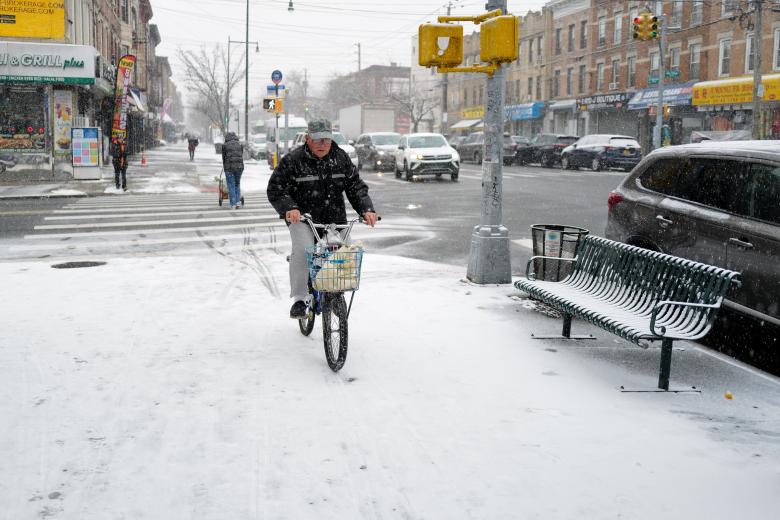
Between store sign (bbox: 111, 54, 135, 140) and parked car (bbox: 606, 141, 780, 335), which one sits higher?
store sign (bbox: 111, 54, 135, 140)

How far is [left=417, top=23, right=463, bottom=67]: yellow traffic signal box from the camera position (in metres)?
8.55

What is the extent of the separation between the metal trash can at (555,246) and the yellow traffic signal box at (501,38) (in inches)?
73.4

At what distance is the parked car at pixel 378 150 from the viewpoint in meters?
34.9

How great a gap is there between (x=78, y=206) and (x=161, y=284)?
34.5 ft

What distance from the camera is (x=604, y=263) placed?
6898 mm

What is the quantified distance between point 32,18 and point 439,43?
2160cm

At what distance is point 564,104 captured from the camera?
58.0 m

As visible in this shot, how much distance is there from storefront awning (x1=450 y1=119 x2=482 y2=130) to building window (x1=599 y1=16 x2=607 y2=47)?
19676 mm

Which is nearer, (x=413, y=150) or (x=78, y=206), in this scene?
(x=78, y=206)

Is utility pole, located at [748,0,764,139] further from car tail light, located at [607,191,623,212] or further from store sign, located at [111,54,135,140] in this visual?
car tail light, located at [607,191,623,212]

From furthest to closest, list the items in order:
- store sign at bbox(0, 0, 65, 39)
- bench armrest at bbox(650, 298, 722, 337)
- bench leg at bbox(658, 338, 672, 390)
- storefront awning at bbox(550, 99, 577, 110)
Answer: storefront awning at bbox(550, 99, 577, 110) → store sign at bbox(0, 0, 65, 39) → bench leg at bbox(658, 338, 672, 390) → bench armrest at bbox(650, 298, 722, 337)

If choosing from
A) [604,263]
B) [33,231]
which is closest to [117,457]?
[604,263]

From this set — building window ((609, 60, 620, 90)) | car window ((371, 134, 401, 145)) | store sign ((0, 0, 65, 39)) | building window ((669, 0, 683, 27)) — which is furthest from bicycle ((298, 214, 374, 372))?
building window ((609, 60, 620, 90))

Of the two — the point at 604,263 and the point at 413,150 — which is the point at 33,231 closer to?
the point at 604,263
